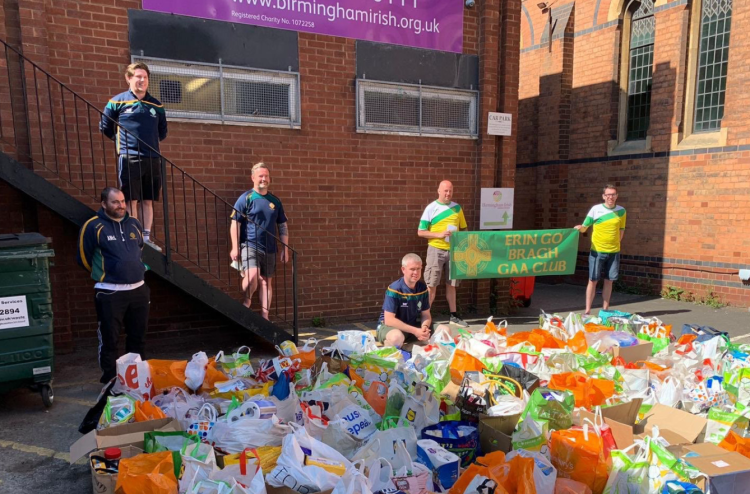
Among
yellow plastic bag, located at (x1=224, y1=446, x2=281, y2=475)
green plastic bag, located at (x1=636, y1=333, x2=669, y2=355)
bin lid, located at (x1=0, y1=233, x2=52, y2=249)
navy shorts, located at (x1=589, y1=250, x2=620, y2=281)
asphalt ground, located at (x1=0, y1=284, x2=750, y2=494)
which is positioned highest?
bin lid, located at (x1=0, y1=233, x2=52, y2=249)

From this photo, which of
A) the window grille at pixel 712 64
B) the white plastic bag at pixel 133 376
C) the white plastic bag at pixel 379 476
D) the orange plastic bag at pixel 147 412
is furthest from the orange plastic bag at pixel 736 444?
the window grille at pixel 712 64

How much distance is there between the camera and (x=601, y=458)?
281cm

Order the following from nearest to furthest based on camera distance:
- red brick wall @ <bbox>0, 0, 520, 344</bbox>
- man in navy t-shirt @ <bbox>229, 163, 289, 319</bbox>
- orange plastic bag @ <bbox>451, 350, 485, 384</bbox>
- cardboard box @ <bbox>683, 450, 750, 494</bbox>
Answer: cardboard box @ <bbox>683, 450, 750, 494</bbox>
orange plastic bag @ <bbox>451, 350, 485, 384</bbox>
red brick wall @ <bbox>0, 0, 520, 344</bbox>
man in navy t-shirt @ <bbox>229, 163, 289, 319</bbox>

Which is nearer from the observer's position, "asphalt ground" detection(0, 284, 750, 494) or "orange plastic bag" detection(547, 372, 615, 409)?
"asphalt ground" detection(0, 284, 750, 494)

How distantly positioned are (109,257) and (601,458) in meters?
4.03

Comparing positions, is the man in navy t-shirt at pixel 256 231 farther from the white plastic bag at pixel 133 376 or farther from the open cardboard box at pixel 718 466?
the open cardboard box at pixel 718 466

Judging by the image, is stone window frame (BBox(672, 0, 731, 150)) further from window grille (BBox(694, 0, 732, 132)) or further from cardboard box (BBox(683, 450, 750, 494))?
cardboard box (BBox(683, 450, 750, 494))

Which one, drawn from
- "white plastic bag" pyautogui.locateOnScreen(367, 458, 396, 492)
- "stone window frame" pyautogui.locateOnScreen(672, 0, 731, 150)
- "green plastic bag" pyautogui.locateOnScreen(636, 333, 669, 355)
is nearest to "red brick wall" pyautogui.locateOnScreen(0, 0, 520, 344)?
"green plastic bag" pyautogui.locateOnScreen(636, 333, 669, 355)

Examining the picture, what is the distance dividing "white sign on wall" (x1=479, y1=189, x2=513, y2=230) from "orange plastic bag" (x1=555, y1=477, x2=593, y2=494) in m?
5.52

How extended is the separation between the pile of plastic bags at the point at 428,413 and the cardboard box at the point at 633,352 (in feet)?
0.14

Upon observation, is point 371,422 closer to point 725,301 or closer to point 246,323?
point 246,323

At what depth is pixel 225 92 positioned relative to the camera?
20.8ft

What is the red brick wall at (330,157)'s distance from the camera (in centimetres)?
569

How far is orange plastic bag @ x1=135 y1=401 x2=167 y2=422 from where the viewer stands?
3.28 m
